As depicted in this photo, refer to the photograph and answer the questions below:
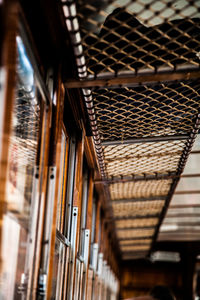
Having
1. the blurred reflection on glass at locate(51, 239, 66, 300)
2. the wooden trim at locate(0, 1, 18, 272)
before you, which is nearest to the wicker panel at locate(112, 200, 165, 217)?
the blurred reflection on glass at locate(51, 239, 66, 300)

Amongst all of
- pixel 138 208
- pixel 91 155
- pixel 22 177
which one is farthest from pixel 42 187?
pixel 138 208

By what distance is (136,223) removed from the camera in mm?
7184

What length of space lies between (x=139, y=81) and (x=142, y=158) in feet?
5.33

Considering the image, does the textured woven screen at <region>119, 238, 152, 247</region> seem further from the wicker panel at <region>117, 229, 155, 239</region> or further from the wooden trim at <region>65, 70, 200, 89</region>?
the wooden trim at <region>65, 70, 200, 89</region>

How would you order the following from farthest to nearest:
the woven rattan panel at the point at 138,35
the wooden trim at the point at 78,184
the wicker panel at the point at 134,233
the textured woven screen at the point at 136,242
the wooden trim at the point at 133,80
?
the textured woven screen at the point at 136,242 < the wicker panel at the point at 134,233 < the wooden trim at the point at 78,184 < the wooden trim at the point at 133,80 < the woven rattan panel at the point at 138,35

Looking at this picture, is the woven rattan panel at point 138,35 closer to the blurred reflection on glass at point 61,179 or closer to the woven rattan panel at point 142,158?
Answer: the blurred reflection on glass at point 61,179

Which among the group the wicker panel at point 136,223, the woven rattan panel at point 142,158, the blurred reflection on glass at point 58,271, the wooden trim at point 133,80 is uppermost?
the wooden trim at point 133,80

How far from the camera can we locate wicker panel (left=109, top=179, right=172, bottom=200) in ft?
15.8

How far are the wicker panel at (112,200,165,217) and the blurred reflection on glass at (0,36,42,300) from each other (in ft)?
12.3

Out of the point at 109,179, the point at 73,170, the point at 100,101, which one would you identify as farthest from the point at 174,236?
the point at 100,101

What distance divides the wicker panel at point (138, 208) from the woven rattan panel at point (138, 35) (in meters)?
3.54

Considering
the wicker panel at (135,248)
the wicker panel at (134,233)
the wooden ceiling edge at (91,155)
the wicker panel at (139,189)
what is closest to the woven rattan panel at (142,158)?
the wooden ceiling edge at (91,155)

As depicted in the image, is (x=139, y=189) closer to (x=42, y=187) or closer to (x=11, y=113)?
(x=42, y=187)

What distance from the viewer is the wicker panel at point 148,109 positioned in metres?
2.77
